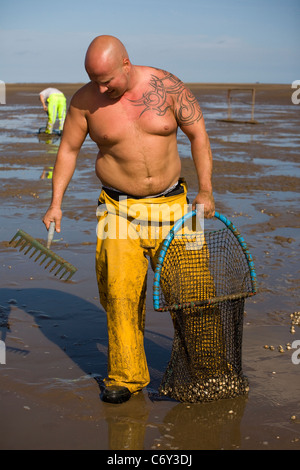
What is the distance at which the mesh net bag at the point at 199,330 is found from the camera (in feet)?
12.3

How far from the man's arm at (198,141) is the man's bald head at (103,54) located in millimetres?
488

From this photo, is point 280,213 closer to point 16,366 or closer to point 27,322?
point 27,322

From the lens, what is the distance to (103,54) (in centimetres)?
351

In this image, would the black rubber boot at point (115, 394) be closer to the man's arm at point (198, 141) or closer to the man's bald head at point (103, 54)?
the man's arm at point (198, 141)

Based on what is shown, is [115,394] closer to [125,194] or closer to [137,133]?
[125,194]

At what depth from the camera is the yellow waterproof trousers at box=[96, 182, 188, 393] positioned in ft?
12.4

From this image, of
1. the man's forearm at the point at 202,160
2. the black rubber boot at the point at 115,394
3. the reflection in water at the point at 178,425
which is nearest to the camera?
the reflection in water at the point at 178,425

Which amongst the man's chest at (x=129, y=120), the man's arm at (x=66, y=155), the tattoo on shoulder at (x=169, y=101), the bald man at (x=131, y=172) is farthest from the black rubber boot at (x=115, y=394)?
the tattoo on shoulder at (x=169, y=101)

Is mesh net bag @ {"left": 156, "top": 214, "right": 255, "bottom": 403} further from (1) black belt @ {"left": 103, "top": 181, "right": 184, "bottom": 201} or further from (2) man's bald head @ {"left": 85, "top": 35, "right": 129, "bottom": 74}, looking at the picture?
(2) man's bald head @ {"left": 85, "top": 35, "right": 129, "bottom": 74}

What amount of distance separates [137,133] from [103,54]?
1.68ft

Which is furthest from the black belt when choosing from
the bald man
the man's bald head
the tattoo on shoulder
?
the man's bald head

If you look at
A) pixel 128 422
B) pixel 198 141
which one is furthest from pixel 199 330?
pixel 198 141

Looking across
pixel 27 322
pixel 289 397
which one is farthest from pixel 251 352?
pixel 27 322

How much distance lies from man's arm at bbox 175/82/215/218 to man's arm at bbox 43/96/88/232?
0.61 meters
